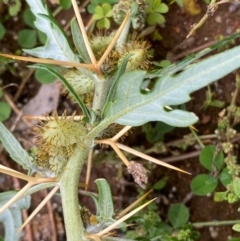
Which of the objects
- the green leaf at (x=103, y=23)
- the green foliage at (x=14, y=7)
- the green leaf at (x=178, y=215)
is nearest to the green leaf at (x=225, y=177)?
the green leaf at (x=178, y=215)

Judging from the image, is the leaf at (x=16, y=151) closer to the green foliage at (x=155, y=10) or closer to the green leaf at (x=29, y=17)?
the green foliage at (x=155, y=10)

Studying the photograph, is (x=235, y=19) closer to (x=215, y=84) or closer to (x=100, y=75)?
(x=215, y=84)

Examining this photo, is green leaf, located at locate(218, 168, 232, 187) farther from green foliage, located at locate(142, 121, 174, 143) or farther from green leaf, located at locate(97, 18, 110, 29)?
green leaf, located at locate(97, 18, 110, 29)

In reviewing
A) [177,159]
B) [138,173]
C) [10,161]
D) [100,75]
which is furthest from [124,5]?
[10,161]

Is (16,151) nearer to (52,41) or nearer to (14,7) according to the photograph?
(52,41)

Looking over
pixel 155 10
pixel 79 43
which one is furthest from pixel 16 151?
pixel 155 10

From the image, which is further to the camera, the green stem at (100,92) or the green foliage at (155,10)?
the green foliage at (155,10)
